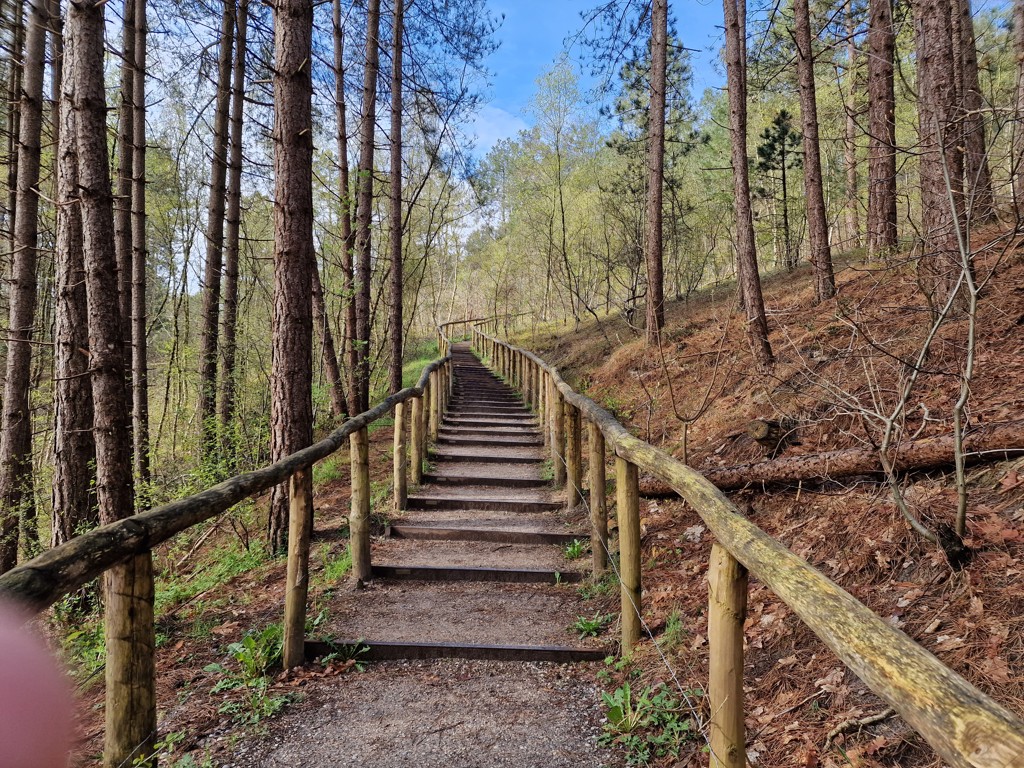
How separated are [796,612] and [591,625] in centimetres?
261

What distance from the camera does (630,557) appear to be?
363 centimetres

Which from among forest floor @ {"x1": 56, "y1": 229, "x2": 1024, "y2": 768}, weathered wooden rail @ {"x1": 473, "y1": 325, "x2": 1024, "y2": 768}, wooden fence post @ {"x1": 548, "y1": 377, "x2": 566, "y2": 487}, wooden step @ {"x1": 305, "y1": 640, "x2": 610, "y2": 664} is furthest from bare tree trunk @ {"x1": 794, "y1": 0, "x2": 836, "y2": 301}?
wooden step @ {"x1": 305, "y1": 640, "x2": 610, "y2": 664}

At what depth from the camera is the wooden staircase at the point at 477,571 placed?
384 centimetres

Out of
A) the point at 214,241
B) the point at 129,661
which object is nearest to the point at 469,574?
the point at 129,661

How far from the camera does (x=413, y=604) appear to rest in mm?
4477

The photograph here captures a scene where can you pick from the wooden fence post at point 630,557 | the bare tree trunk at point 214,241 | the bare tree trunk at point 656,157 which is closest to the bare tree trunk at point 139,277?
the bare tree trunk at point 214,241

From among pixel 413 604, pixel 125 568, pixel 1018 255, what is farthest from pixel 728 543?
pixel 1018 255

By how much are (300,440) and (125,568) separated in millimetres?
3550

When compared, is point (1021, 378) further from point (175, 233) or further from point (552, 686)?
point (175, 233)

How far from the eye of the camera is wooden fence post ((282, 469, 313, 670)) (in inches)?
139

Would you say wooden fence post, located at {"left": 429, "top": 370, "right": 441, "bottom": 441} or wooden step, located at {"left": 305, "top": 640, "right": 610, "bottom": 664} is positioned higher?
wooden fence post, located at {"left": 429, "top": 370, "right": 441, "bottom": 441}

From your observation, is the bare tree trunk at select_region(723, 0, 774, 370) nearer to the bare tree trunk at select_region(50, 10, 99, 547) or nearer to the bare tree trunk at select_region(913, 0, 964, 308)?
the bare tree trunk at select_region(913, 0, 964, 308)

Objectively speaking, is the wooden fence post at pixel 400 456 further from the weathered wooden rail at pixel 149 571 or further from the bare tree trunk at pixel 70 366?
the bare tree trunk at pixel 70 366

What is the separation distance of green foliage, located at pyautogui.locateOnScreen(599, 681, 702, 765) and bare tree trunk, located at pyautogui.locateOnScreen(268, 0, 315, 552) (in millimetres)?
3783
